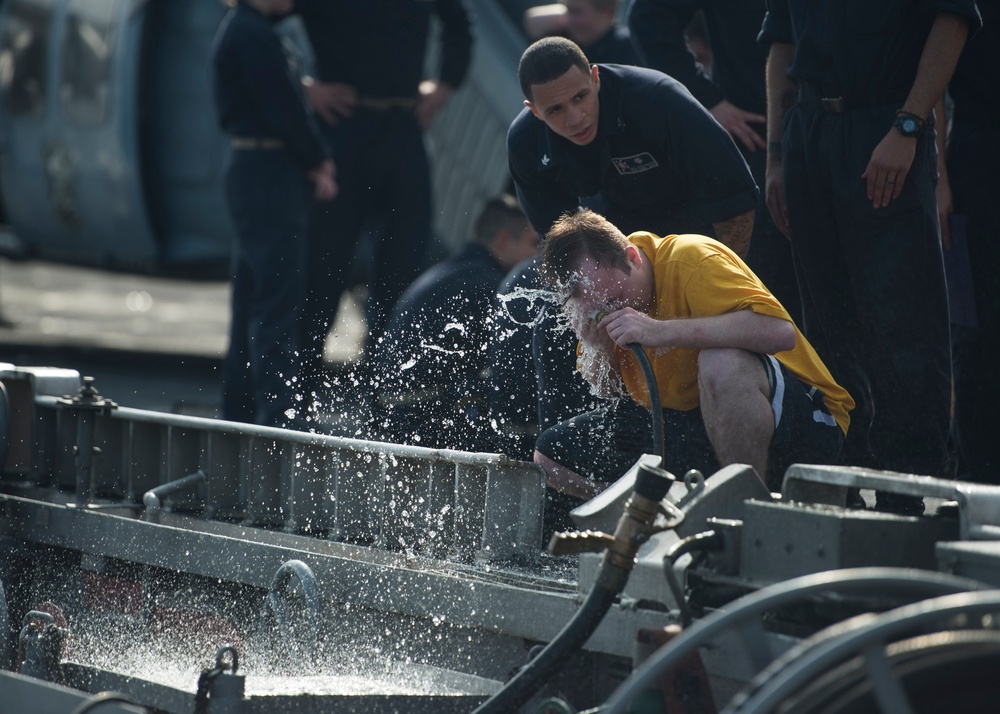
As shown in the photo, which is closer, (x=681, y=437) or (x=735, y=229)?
(x=681, y=437)

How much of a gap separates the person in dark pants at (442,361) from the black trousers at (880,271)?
1.22 meters

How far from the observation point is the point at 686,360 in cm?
336

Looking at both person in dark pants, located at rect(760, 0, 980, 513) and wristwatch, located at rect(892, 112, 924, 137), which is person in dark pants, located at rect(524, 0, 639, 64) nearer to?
person in dark pants, located at rect(760, 0, 980, 513)

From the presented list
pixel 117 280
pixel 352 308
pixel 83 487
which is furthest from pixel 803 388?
pixel 117 280

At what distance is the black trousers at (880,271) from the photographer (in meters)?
3.53

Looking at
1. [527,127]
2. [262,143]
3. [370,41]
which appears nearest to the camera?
[527,127]

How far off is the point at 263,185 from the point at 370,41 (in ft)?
2.84

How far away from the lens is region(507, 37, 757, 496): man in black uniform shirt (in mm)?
3865

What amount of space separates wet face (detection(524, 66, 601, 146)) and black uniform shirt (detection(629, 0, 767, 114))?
65 cm

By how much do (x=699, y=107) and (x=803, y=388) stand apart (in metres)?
1.01

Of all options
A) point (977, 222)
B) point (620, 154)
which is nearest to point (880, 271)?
point (977, 222)

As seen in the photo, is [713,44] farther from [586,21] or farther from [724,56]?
[586,21]

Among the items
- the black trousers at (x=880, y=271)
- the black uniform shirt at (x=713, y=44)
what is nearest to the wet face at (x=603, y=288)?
the black trousers at (x=880, y=271)

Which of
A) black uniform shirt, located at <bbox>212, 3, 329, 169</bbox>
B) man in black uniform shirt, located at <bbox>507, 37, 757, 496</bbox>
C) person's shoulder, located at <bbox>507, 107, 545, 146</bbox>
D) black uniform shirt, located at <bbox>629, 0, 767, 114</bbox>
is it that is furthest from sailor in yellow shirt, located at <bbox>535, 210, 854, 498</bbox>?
black uniform shirt, located at <bbox>212, 3, 329, 169</bbox>
